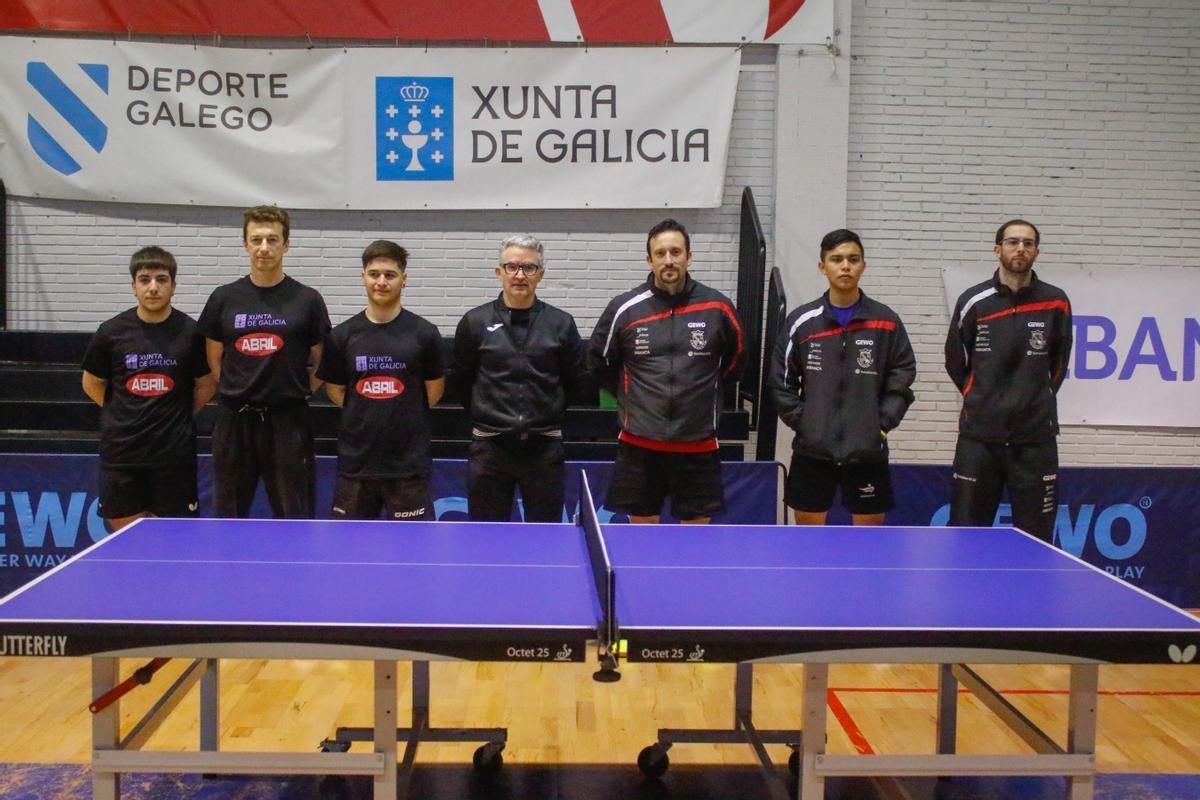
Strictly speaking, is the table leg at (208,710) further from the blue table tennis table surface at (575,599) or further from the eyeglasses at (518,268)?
the eyeglasses at (518,268)

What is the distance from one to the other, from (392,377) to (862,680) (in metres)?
2.46

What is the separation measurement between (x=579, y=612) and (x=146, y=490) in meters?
2.87

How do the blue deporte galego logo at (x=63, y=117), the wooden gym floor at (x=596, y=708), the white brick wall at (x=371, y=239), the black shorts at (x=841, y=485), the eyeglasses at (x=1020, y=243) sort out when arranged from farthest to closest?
the white brick wall at (x=371, y=239) → the blue deporte galego logo at (x=63, y=117) → the eyeglasses at (x=1020, y=243) → the black shorts at (x=841, y=485) → the wooden gym floor at (x=596, y=708)

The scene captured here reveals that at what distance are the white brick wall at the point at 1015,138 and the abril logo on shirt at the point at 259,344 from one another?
158 inches

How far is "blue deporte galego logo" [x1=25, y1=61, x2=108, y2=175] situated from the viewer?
253 inches

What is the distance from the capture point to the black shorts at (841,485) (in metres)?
4.59

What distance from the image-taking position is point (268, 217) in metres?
4.36

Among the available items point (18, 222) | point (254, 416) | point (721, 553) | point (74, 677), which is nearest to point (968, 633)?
point (721, 553)

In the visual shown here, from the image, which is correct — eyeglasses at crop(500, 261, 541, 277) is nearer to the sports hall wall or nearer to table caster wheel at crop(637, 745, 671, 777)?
table caster wheel at crop(637, 745, 671, 777)

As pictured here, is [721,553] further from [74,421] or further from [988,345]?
[74,421]

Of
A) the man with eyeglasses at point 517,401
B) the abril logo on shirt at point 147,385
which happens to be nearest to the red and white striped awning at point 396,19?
the man with eyeglasses at point 517,401

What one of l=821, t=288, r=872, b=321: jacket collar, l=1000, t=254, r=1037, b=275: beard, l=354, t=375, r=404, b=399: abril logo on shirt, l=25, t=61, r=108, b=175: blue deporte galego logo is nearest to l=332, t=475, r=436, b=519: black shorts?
l=354, t=375, r=404, b=399: abril logo on shirt

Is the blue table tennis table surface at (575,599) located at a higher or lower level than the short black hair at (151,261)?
lower

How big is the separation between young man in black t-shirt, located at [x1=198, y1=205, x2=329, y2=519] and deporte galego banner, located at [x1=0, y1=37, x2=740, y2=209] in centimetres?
226
